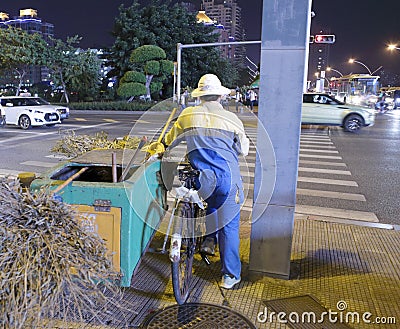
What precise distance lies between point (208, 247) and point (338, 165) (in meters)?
7.16

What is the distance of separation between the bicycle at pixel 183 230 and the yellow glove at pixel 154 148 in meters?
0.61

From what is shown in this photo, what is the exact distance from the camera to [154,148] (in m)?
4.52

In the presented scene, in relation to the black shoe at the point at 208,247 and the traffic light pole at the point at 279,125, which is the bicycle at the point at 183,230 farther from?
the traffic light pole at the point at 279,125

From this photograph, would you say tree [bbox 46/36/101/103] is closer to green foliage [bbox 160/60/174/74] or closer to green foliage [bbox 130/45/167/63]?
green foliage [bbox 130/45/167/63]

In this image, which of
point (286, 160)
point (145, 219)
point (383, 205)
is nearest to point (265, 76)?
point (286, 160)

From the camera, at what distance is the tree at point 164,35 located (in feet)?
123

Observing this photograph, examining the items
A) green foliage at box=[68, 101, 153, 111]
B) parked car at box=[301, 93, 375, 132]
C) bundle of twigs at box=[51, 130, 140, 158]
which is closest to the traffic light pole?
bundle of twigs at box=[51, 130, 140, 158]

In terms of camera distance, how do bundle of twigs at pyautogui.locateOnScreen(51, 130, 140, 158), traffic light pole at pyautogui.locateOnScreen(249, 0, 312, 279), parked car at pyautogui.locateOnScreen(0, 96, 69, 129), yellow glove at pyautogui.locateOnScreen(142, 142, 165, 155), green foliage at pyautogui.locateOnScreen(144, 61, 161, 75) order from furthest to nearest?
1. green foliage at pyautogui.locateOnScreen(144, 61, 161, 75)
2. parked car at pyautogui.locateOnScreen(0, 96, 69, 129)
3. bundle of twigs at pyautogui.locateOnScreen(51, 130, 140, 158)
4. yellow glove at pyautogui.locateOnScreen(142, 142, 165, 155)
5. traffic light pole at pyautogui.locateOnScreen(249, 0, 312, 279)

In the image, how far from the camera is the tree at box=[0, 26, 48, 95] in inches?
1319

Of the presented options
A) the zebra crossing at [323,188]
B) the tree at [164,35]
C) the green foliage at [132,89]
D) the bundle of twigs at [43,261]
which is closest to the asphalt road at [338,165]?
the zebra crossing at [323,188]

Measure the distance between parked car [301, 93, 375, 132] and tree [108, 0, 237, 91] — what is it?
21515 mm

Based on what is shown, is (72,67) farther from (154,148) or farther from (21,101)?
(154,148)

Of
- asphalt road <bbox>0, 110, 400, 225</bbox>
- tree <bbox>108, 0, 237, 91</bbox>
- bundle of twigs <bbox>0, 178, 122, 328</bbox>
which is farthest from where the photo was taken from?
tree <bbox>108, 0, 237, 91</bbox>

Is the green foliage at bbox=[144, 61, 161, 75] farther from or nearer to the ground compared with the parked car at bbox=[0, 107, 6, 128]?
farther from the ground
